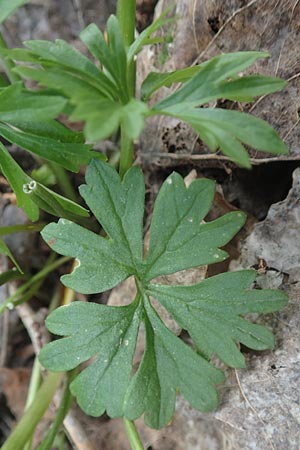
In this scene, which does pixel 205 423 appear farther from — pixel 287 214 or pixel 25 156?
pixel 25 156

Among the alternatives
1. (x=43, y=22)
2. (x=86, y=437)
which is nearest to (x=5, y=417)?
(x=86, y=437)

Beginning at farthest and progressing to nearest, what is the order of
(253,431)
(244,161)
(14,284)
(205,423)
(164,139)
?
(14,284)
(164,139)
(205,423)
(253,431)
(244,161)

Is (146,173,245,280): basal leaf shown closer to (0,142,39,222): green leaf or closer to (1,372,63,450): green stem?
(0,142,39,222): green leaf

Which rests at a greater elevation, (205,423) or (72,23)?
(72,23)

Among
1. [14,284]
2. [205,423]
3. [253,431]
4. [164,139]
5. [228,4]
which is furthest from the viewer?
[14,284]

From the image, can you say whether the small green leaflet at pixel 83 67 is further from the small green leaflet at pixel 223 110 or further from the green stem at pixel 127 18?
the green stem at pixel 127 18

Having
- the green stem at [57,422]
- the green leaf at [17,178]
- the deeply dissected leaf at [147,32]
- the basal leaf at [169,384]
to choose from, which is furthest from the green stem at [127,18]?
the green stem at [57,422]

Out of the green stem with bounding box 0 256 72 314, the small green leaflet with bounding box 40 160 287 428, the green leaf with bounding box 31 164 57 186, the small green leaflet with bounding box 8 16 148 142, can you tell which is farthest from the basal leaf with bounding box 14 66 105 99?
the green stem with bounding box 0 256 72 314
